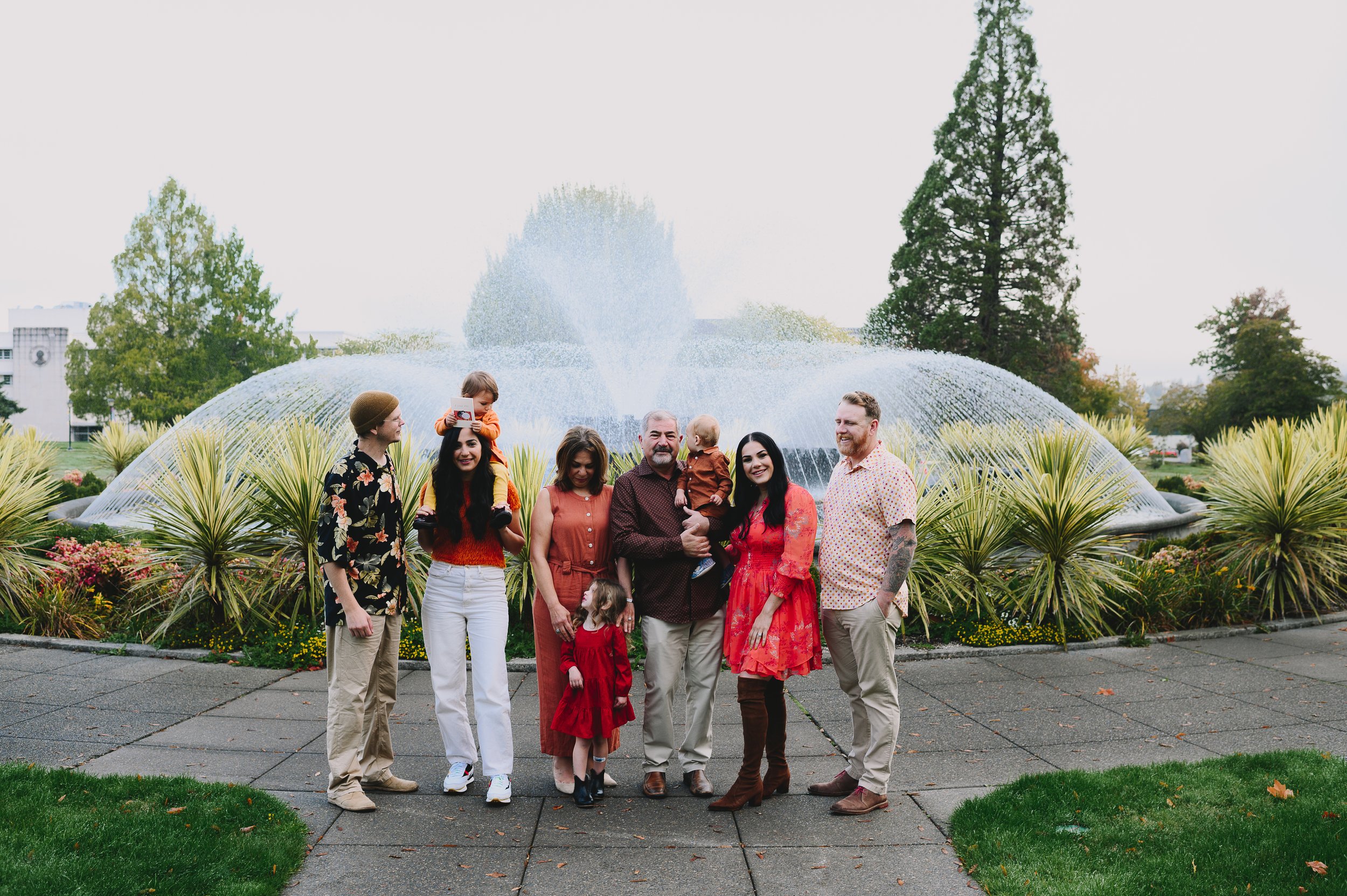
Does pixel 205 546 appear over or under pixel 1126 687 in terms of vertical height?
over

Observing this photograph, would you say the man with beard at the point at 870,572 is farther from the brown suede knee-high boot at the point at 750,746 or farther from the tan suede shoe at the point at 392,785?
the tan suede shoe at the point at 392,785

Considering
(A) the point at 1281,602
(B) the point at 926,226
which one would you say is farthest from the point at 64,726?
(B) the point at 926,226

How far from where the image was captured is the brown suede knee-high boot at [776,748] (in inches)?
182

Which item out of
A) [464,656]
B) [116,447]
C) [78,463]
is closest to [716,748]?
[464,656]

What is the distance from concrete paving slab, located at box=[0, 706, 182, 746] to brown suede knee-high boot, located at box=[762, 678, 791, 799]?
12.4 ft

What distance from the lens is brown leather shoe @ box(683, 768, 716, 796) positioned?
468 centimetres

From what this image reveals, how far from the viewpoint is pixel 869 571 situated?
14.7 ft

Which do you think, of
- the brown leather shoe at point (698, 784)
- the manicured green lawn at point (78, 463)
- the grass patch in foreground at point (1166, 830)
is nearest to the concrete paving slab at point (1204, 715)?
the grass patch in foreground at point (1166, 830)

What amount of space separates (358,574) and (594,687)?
129cm

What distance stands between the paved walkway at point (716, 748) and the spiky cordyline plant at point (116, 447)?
51.0 ft

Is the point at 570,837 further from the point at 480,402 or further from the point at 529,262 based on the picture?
the point at 529,262

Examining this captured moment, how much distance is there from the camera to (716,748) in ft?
18.1

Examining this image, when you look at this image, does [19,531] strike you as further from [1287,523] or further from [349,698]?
[1287,523]

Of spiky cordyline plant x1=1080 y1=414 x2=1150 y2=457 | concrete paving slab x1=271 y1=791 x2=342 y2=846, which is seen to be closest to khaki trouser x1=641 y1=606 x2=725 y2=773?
concrete paving slab x1=271 y1=791 x2=342 y2=846
